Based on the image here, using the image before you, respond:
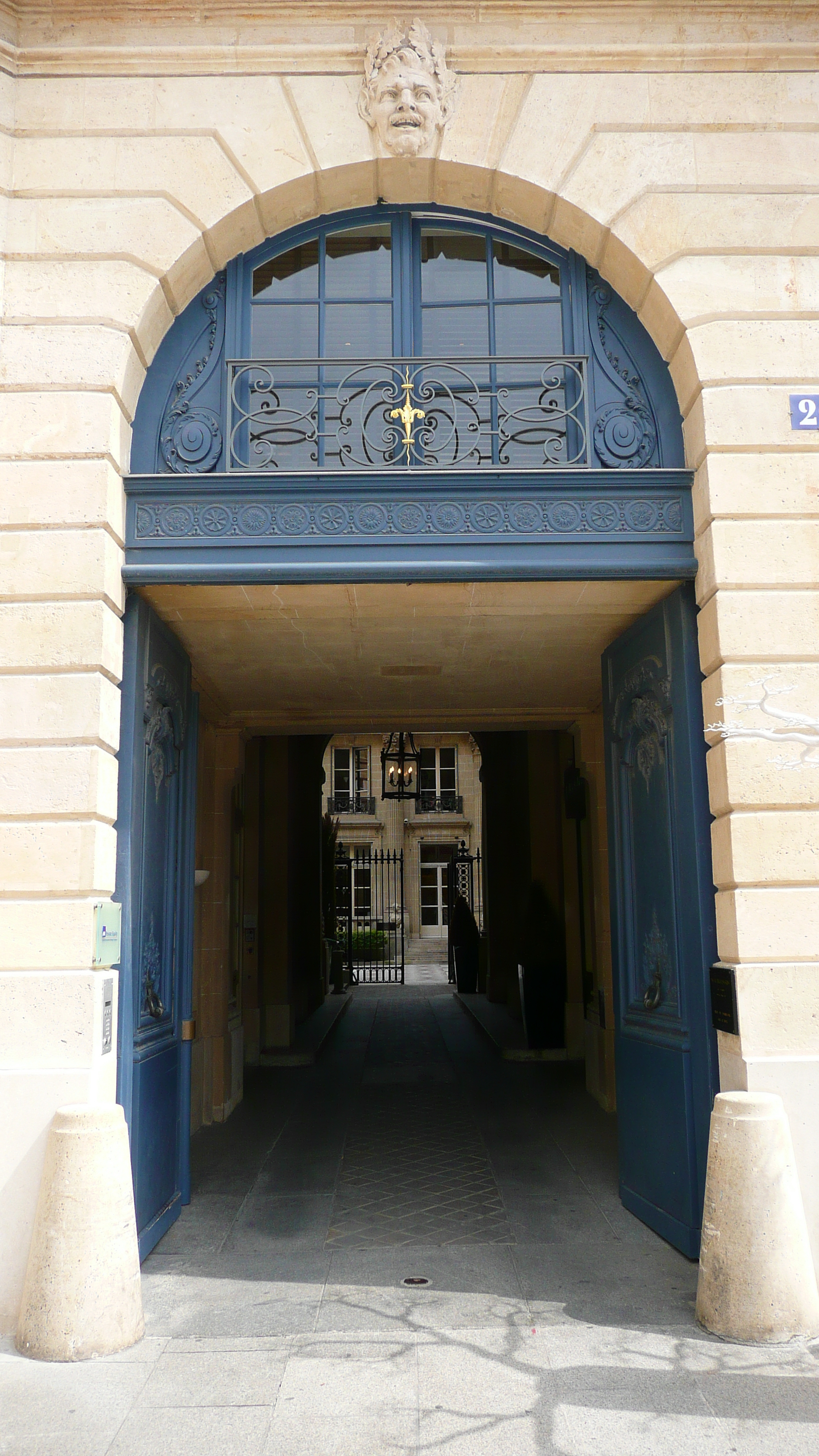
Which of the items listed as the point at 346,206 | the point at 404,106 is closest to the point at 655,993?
the point at 346,206

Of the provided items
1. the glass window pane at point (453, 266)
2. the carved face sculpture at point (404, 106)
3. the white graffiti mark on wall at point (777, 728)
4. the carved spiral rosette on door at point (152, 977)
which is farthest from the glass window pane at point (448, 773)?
the white graffiti mark on wall at point (777, 728)

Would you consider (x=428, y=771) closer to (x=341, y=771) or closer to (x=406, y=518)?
(x=341, y=771)

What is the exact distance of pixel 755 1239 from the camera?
4469 mm

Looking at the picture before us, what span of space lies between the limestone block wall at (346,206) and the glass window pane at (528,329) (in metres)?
0.44

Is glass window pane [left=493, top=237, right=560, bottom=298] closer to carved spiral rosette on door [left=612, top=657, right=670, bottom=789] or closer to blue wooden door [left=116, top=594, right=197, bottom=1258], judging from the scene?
carved spiral rosette on door [left=612, top=657, right=670, bottom=789]

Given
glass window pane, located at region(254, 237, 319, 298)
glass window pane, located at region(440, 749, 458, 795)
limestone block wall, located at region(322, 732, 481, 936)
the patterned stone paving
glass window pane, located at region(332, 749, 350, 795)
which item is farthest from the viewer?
glass window pane, located at region(332, 749, 350, 795)

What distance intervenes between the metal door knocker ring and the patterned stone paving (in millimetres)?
1602

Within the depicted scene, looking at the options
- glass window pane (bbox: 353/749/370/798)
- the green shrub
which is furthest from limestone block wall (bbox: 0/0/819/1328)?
glass window pane (bbox: 353/749/370/798)

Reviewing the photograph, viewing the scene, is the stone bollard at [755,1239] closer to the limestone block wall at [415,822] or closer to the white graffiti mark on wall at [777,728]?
the white graffiti mark on wall at [777,728]

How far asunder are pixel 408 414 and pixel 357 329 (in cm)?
78

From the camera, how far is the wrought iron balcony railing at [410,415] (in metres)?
5.96

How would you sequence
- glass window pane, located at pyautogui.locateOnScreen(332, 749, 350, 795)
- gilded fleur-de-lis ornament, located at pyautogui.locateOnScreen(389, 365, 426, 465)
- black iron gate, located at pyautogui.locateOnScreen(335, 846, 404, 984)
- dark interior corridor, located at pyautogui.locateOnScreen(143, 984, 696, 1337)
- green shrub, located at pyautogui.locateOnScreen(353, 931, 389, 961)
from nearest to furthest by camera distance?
1. dark interior corridor, located at pyautogui.locateOnScreen(143, 984, 696, 1337)
2. gilded fleur-de-lis ornament, located at pyautogui.locateOnScreen(389, 365, 426, 465)
3. black iron gate, located at pyautogui.locateOnScreen(335, 846, 404, 984)
4. green shrub, located at pyautogui.locateOnScreen(353, 931, 389, 961)
5. glass window pane, located at pyautogui.locateOnScreen(332, 749, 350, 795)

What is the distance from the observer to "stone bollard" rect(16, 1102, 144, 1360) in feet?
14.4

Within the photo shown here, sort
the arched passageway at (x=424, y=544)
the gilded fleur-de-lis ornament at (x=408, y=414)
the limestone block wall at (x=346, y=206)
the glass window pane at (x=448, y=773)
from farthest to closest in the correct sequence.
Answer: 1. the glass window pane at (x=448, y=773)
2. the gilded fleur-de-lis ornament at (x=408, y=414)
3. the arched passageway at (x=424, y=544)
4. the limestone block wall at (x=346, y=206)
